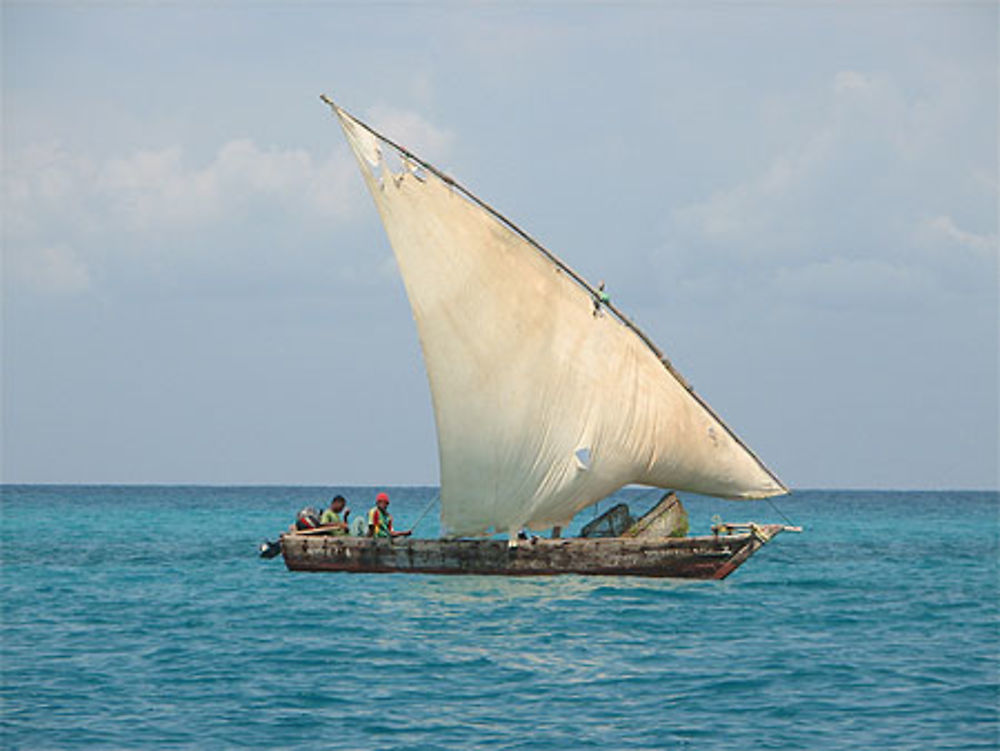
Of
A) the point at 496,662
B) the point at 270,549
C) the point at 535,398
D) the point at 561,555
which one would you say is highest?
the point at 535,398

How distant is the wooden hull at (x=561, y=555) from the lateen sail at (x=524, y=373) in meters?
0.98

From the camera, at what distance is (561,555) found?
29406 millimetres

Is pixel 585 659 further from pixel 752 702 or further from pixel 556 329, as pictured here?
pixel 556 329

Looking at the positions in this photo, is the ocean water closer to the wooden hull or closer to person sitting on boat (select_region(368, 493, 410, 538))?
the wooden hull

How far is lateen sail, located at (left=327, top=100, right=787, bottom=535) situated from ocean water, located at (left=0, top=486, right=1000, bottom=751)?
8.31 ft

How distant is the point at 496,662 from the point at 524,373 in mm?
9801

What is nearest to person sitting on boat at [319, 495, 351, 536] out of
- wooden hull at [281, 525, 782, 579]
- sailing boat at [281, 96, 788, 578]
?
wooden hull at [281, 525, 782, 579]

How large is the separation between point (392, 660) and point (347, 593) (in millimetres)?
8694

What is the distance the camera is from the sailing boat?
28859 millimetres

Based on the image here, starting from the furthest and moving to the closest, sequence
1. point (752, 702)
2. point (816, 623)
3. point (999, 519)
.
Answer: point (999, 519), point (816, 623), point (752, 702)

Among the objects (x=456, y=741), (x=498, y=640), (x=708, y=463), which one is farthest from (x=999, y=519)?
(x=456, y=741)

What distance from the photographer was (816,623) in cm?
2583

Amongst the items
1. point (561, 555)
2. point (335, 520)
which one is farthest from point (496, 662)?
point (335, 520)

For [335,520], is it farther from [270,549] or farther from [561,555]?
[561,555]
